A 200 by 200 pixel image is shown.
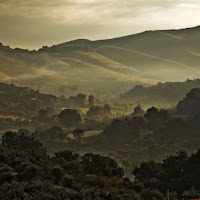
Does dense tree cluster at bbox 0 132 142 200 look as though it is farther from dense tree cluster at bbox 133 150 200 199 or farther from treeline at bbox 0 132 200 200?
dense tree cluster at bbox 133 150 200 199

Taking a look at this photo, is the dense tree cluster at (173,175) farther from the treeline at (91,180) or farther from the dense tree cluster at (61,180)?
the dense tree cluster at (61,180)

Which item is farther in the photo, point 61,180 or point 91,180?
point 61,180

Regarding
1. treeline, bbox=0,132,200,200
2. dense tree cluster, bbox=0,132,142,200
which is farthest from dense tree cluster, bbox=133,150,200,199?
dense tree cluster, bbox=0,132,142,200

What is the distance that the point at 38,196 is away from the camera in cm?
3366

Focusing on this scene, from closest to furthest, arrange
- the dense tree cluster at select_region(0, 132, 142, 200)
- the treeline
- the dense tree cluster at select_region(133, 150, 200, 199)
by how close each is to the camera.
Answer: the dense tree cluster at select_region(0, 132, 142, 200), the treeline, the dense tree cluster at select_region(133, 150, 200, 199)

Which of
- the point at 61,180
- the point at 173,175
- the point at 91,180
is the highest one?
the point at 91,180

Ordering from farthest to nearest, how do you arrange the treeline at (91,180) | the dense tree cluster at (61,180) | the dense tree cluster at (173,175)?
the dense tree cluster at (173,175) < the treeline at (91,180) < the dense tree cluster at (61,180)

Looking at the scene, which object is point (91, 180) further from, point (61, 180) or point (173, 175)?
point (173, 175)

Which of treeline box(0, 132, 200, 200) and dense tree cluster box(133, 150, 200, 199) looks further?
dense tree cluster box(133, 150, 200, 199)

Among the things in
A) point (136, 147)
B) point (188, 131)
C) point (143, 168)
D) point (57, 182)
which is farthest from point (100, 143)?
point (57, 182)

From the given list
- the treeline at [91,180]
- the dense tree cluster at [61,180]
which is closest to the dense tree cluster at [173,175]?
the treeline at [91,180]

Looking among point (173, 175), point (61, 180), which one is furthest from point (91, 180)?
point (173, 175)

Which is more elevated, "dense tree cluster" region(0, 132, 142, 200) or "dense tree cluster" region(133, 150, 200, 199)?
"dense tree cluster" region(0, 132, 142, 200)

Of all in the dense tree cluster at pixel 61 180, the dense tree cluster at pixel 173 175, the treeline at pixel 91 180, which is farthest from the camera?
the dense tree cluster at pixel 173 175
